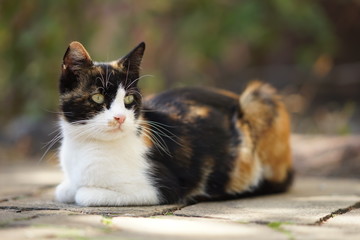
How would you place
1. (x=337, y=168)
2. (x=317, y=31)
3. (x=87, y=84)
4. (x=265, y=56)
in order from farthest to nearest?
(x=265, y=56), (x=317, y=31), (x=337, y=168), (x=87, y=84)

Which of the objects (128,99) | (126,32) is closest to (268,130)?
(128,99)

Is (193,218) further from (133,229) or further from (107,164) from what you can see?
(107,164)

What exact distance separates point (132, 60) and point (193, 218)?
39.2 inches

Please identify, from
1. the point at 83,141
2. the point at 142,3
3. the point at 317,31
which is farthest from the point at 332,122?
the point at 83,141

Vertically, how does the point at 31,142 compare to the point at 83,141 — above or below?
above

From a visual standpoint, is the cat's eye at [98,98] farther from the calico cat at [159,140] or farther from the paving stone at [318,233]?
the paving stone at [318,233]

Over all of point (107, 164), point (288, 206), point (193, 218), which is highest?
point (107, 164)

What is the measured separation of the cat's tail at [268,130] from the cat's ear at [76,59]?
116 centimetres

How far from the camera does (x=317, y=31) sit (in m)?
6.98

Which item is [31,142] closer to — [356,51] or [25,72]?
[25,72]

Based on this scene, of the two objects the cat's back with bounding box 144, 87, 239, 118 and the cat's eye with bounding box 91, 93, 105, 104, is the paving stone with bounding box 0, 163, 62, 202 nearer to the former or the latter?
the cat's eye with bounding box 91, 93, 105, 104

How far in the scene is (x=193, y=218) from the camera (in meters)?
2.46

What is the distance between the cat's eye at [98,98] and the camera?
2748 millimetres

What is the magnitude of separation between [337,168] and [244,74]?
5.30 m
